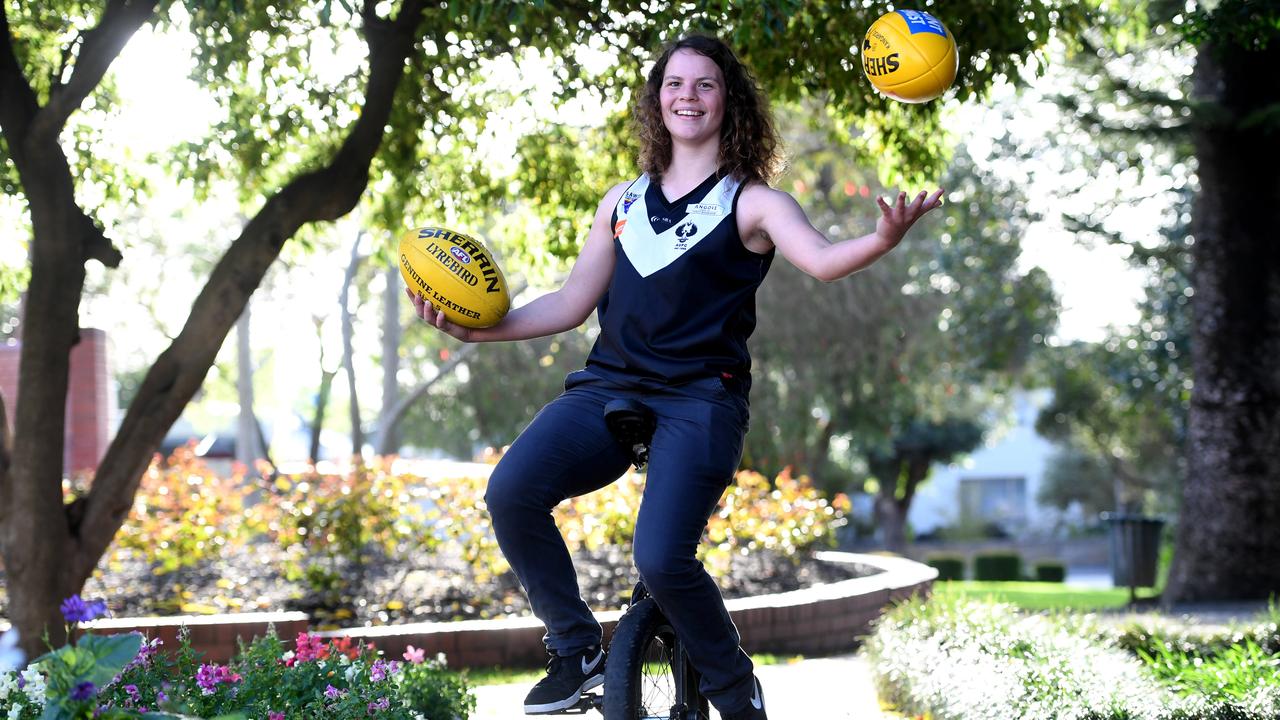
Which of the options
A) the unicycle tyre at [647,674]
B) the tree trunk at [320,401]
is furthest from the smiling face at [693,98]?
the tree trunk at [320,401]

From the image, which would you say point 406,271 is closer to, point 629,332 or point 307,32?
point 629,332

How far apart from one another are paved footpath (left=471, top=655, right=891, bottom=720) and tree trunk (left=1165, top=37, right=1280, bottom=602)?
571 cm

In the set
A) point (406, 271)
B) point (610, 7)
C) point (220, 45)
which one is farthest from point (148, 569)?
point (406, 271)

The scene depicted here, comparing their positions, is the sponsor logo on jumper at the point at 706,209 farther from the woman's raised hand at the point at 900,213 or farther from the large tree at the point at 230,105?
the large tree at the point at 230,105

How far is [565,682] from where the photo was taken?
3836 millimetres

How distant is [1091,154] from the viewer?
16625 millimetres

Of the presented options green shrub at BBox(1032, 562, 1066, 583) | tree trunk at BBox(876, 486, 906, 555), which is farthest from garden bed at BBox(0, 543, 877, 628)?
tree trunk at BBox(876, 486, 906, 555)

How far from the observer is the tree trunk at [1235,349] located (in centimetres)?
1201

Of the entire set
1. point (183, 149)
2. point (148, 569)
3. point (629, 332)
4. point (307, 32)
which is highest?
point (307, 32)

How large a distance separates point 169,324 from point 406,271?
Result: 2983 cm

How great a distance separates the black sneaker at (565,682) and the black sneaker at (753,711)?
39 cm

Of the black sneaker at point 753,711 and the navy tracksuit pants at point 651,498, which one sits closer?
the navy tracksuit pants at point 651,498

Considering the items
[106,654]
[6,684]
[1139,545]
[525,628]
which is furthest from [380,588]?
[1139,545]

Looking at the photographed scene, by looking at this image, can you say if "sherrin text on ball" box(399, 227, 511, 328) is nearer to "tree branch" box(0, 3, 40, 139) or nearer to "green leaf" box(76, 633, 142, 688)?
"green leaf" box(76, 633, 142, 688)
